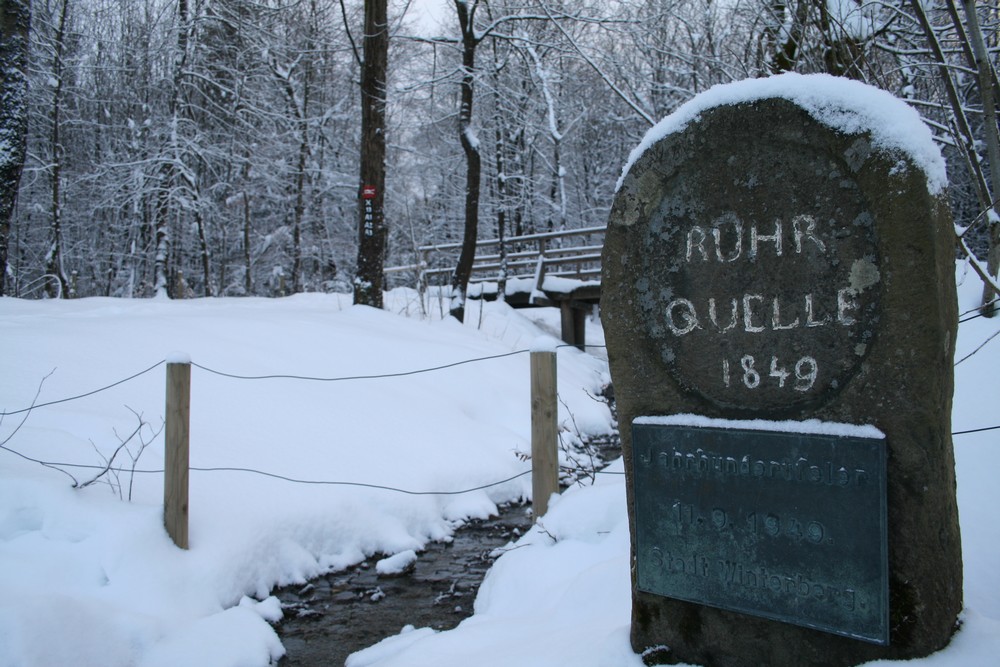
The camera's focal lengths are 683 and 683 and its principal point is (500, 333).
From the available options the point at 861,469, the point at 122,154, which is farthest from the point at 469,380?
the point at 122,154

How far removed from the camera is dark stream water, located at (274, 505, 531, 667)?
3357mm

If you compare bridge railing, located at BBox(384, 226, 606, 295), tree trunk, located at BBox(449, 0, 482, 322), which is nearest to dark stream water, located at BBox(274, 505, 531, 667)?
bridge railing, located at BBox(384, 226, 606, 295)

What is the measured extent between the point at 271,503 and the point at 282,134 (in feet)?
55.9

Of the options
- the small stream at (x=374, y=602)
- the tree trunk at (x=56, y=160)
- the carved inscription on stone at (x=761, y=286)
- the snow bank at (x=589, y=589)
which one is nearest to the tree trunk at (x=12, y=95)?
the small stream at (x=374, y=602)

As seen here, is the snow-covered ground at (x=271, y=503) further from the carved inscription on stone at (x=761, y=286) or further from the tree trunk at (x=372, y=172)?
the tree trunk at (x=372, y=172)

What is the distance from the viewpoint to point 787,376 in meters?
1.98

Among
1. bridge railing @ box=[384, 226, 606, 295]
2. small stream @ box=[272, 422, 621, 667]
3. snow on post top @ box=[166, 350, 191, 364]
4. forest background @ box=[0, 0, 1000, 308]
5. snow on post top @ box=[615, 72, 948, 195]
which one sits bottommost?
small stream @ box=[272, 422, 621, 667]

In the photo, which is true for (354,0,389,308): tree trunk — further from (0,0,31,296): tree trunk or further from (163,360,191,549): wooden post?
(163,360,191,549): wooden post

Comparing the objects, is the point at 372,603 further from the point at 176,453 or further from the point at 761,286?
the point at 761,286

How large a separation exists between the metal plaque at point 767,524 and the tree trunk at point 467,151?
31.4 feet

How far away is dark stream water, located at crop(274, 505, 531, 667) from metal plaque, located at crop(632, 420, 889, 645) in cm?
179

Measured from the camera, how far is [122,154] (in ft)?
61.4

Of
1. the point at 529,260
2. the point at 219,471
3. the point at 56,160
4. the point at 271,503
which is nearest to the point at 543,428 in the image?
the point at 271,503

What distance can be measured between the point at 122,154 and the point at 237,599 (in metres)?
18.7
